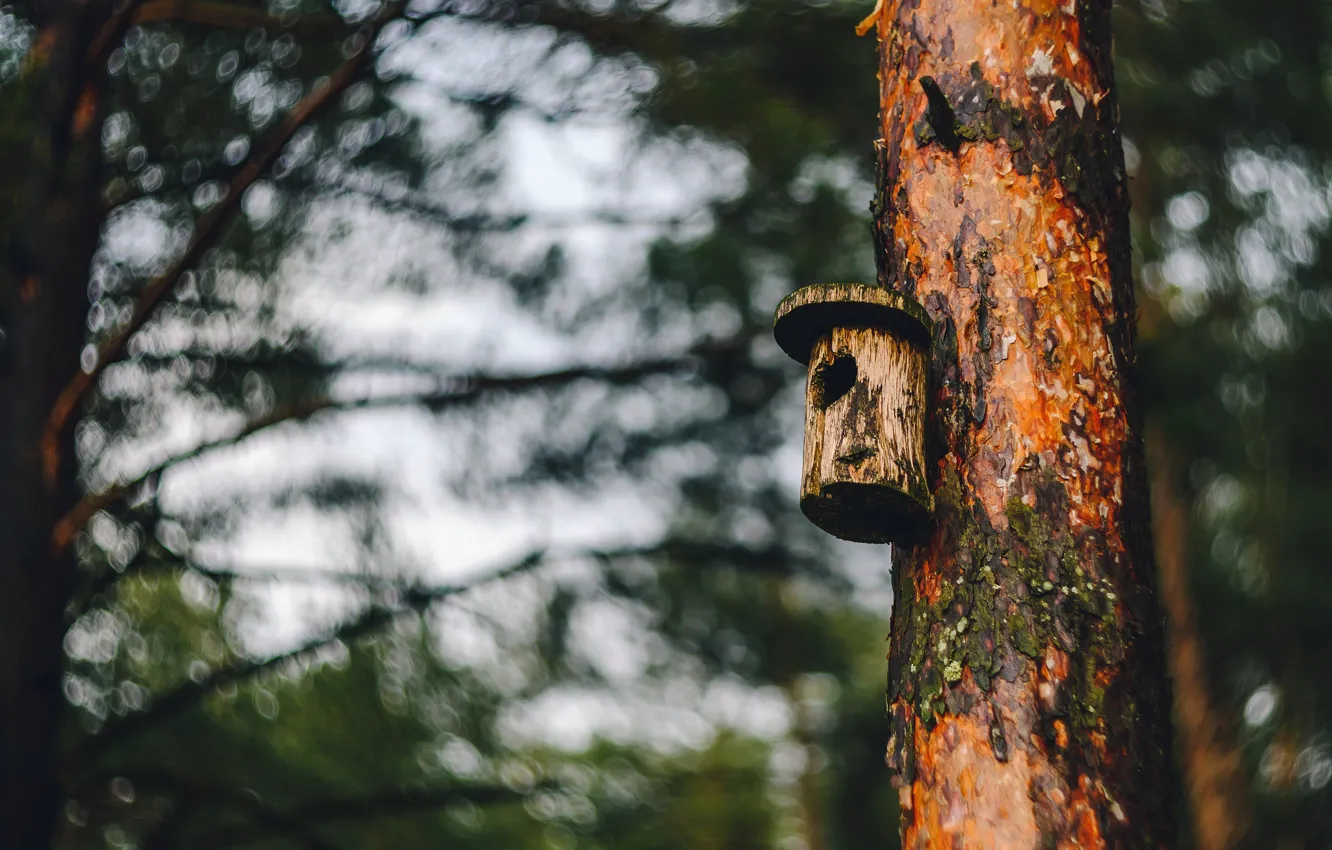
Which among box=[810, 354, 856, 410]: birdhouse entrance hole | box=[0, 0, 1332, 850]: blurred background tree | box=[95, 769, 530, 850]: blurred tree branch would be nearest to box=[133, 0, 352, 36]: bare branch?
box=[0, 0, 1332, 850]: blurred background tree

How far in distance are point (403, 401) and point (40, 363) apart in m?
1.32

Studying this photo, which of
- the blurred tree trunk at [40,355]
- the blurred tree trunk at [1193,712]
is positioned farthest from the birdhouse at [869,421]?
the blurred tree trunk at [1193,712]

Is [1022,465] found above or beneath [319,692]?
above

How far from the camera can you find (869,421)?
5.98 ft

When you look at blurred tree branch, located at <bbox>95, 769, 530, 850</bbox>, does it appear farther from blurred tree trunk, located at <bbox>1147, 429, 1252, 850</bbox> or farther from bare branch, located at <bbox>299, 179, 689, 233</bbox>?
blurred tree trunk, located at <bbox>1147, 429, 1252, 850</bbox>

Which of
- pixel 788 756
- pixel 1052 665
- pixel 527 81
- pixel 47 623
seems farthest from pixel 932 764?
pixel 788 756

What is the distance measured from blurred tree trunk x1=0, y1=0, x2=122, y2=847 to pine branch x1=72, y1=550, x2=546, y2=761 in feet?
0.76

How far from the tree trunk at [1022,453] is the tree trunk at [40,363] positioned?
10.3 feet

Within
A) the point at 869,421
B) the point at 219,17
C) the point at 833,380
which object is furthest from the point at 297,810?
the point at 869,421

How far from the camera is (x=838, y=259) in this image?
5.42 metres

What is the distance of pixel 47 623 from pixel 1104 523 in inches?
141

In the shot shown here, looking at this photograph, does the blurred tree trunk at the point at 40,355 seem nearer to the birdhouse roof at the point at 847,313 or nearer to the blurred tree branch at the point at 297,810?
the blurred tree branch at the point at 297,810

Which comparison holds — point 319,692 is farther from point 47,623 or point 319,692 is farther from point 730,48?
point 730,48

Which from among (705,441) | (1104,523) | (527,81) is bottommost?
(1104,523)
